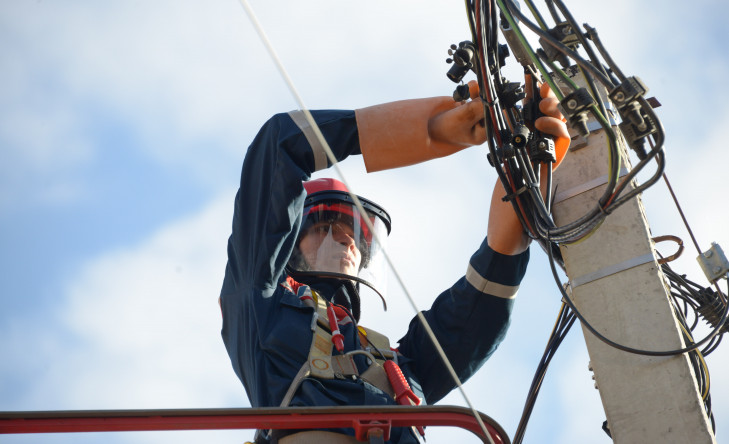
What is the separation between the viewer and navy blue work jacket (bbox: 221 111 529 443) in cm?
422

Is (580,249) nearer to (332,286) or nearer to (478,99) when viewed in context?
(478,99)

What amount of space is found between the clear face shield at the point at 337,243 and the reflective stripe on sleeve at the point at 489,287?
0.83 m

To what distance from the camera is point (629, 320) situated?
3.41 m

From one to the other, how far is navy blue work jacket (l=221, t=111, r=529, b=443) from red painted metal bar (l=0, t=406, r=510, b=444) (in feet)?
1.97

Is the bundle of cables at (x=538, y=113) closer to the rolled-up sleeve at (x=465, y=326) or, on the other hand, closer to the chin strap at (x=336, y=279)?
the rolled-up sleeve at (x=465, y=326)

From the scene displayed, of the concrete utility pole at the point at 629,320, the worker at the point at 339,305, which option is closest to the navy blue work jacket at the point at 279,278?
the worker at the point at 339,305

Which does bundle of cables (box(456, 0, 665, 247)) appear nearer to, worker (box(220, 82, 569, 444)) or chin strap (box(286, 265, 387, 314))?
worker (box(220, 82, 569, 444))

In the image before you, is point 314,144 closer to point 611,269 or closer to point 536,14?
point 536,14

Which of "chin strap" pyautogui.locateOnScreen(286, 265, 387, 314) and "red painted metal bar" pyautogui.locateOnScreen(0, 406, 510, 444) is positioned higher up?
"chin strap" pyautogui.locateOnScreen(286, 265, 387, 314)

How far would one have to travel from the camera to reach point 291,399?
13.6ft

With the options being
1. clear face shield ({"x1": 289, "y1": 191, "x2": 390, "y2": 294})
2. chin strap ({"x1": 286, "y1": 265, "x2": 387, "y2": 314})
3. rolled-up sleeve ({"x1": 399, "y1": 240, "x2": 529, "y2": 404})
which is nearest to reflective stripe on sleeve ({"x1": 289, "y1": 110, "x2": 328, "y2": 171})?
rolled-up sleeve ({"x1": 399, "y1": 240, "x2": 529, "y2": 404})

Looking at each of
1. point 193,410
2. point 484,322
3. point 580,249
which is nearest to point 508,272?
point 484,322

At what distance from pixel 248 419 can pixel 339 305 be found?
6.29 feet

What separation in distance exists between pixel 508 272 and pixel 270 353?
125 centimetres
